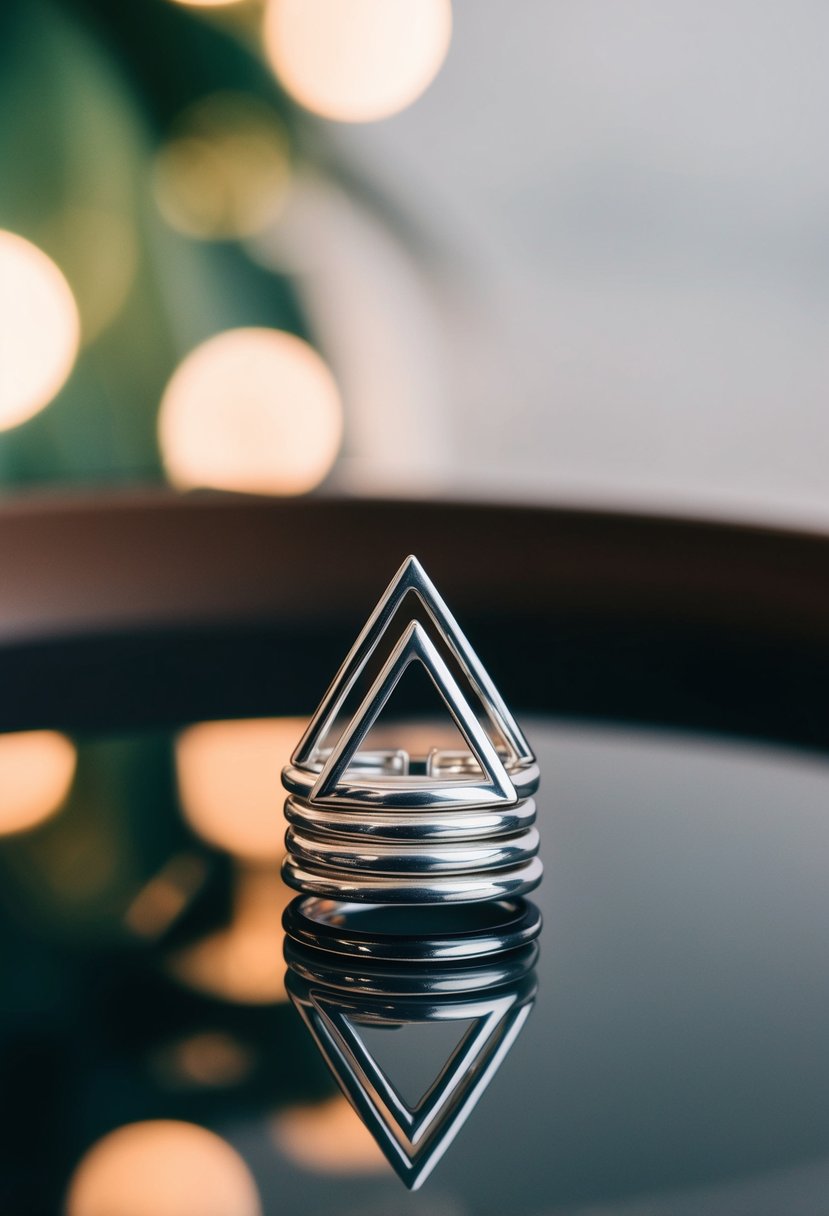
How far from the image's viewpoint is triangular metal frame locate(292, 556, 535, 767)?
322mm

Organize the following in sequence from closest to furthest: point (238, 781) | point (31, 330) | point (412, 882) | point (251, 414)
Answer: point (412, 882), point (238, 781), point (31, 330), point (251, 414)

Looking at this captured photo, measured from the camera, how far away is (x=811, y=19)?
3.84 ft

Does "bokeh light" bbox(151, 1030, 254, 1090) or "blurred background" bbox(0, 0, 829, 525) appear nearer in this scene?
"bokeh light" bbox(151, 1030, 254, 1090)

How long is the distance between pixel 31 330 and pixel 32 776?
0.59m

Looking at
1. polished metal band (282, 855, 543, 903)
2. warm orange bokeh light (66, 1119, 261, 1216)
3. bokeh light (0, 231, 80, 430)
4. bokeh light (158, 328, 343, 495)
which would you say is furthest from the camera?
bokeh light (158, 328, 343, 495)

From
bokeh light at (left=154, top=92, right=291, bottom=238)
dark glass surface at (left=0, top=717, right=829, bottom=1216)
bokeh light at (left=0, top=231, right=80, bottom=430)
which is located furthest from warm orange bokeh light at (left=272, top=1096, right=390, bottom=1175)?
bokeh light at (left=154, top=92, right=291, bottom=238)

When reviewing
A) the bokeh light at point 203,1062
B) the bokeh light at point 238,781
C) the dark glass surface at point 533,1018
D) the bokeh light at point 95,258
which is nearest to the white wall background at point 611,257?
the bokeh light at point 95,258

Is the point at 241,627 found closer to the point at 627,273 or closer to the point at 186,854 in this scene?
the point at 186,854

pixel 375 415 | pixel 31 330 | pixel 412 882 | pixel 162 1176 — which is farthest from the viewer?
pixel 375 415

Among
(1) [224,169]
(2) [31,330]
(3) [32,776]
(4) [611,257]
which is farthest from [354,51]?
(3) [32,776]

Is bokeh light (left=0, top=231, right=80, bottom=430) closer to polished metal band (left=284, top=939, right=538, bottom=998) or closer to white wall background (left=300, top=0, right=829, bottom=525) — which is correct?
white wall background (left=300, top=0, right=829, bottom=525)

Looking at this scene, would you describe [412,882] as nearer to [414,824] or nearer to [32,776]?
[414,824]

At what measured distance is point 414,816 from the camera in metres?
0.30

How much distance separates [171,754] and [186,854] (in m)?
0.09
